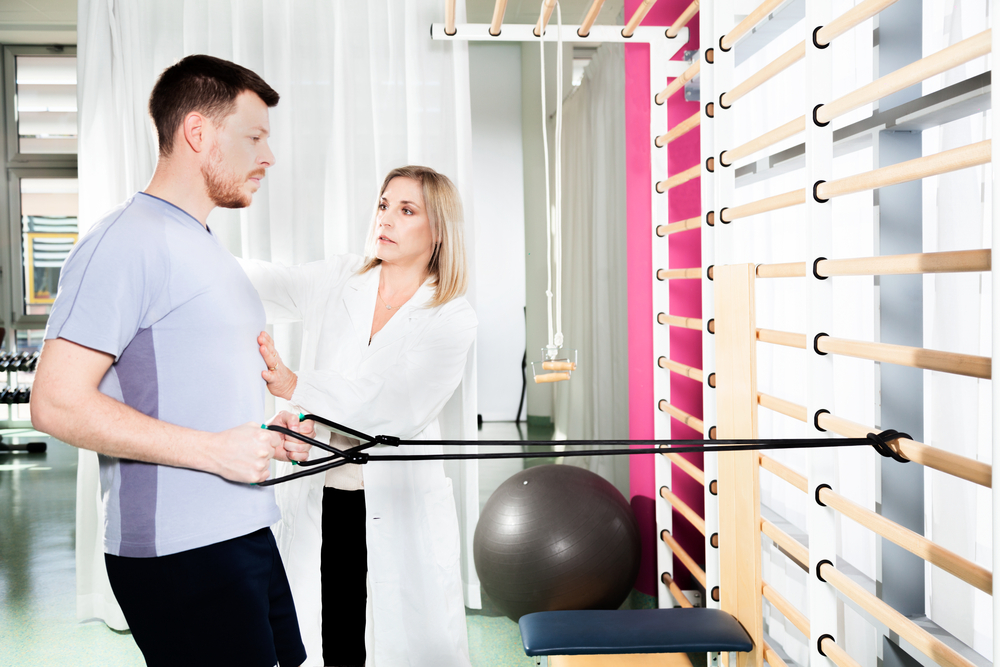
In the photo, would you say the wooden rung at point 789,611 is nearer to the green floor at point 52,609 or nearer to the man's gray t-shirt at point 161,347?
the green floor at point 52,609

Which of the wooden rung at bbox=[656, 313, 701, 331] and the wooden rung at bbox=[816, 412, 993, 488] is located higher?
the wooden rung at bbox=[656, 313, 701, 331]

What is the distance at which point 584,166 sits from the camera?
3.49 meters

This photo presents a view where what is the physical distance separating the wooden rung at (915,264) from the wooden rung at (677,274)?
88 centimetres

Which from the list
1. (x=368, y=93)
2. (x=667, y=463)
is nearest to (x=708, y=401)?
(x=667, y=463)

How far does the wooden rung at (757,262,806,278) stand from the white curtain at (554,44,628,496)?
127 centimetres

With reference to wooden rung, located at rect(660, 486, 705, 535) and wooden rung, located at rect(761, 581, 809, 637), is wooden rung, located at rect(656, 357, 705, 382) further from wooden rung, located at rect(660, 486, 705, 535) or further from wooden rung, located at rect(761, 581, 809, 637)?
wooden rung, located at rect(761, 581, 809, 637)

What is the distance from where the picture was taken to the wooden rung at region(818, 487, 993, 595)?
1157 mm

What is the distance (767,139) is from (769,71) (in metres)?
0.19

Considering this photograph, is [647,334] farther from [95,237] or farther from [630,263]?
[95,237]

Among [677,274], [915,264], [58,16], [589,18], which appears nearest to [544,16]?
[589,18]

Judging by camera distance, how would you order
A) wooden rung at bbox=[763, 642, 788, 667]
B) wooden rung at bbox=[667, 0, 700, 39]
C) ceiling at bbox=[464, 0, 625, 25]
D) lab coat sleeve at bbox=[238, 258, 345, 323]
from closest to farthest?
wooden rung at bbox=[763, 642, 788, 667] → wooden rung at bbox=[667, 0, 700, 39] → lab coat sleeve at bbox=[238, 258, 345, 323] → ceiling at bbox=[464, 0, 625, 25]

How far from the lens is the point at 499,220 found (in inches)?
246

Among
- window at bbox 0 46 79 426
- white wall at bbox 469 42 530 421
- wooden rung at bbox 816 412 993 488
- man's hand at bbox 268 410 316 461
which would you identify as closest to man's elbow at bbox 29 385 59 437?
man's hand at bbox 268 410 316 461

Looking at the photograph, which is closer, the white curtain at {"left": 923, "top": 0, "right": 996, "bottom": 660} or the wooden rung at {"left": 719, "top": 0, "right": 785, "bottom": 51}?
the white curtain at {"left": 923, "top": 0, "right": 996, "bottom": 660}
